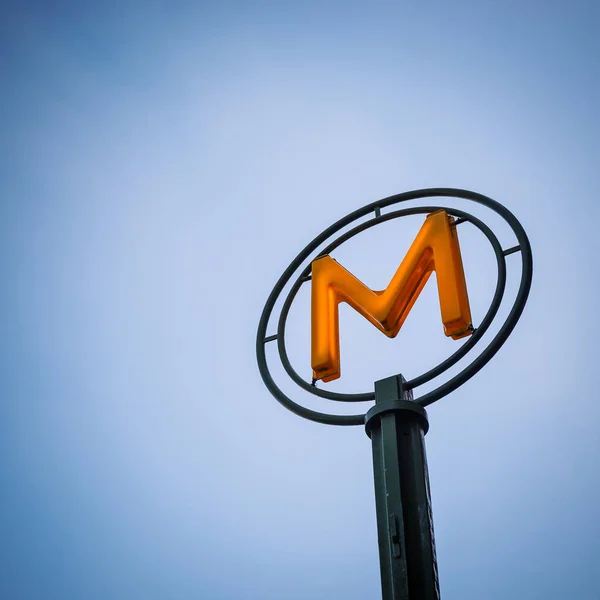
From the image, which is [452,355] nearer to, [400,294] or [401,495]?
[400,294]

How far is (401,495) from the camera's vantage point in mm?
3402

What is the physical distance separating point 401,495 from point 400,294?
1857 mm

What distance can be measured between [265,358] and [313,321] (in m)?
0.49

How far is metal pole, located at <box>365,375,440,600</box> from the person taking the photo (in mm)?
3154

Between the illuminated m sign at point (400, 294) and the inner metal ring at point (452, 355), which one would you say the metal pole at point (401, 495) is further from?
the illuminated m sign at point (400, 294)

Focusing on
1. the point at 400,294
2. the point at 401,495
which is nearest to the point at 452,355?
the point at 400,294

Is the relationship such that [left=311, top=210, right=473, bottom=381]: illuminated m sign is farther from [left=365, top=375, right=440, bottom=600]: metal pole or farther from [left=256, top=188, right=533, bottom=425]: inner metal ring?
[left=365, top=375, right=440, bottom=600]: metal pole

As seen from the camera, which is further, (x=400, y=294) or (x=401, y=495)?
(x=400, y=294)

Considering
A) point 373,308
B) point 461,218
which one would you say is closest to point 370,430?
point 373,308

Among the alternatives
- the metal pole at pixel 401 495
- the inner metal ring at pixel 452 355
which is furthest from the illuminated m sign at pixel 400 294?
the metal pole at pixel 401 495

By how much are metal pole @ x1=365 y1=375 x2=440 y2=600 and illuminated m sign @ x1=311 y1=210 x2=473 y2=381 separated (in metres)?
0.82

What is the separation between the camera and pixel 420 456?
363 cm

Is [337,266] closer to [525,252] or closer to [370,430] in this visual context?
[525,252]

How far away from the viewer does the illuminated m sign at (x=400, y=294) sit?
4562 millimetres
